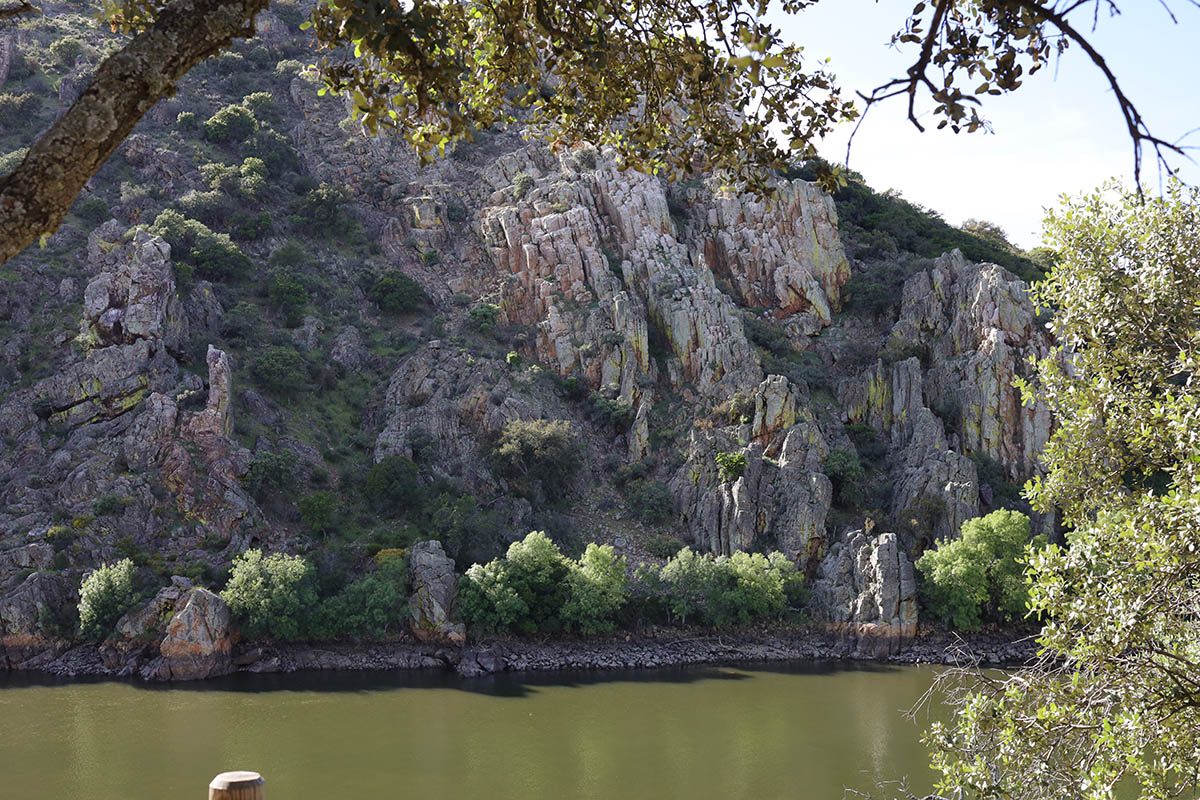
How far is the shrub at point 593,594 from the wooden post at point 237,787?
1149 inches

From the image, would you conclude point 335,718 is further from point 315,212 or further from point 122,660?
point 315,212

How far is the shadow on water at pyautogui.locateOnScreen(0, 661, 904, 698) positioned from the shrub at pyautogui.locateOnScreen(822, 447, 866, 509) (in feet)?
31.3

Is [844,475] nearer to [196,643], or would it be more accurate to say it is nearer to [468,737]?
[468,737]

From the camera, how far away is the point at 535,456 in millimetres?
38500

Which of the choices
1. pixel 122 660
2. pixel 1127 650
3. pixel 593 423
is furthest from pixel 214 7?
pixel 593 423

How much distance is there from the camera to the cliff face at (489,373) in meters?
33.7

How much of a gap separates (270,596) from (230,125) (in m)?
35.3

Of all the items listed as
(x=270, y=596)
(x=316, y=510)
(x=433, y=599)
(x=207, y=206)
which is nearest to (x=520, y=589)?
(x=433, y=599)

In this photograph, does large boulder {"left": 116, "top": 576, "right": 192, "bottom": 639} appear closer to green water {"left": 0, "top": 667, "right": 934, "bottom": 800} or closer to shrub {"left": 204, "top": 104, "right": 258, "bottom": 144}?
green water {"left": 0, "top": 667, "right": 934, "bottom": 800}

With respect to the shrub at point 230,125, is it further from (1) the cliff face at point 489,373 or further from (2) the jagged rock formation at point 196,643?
(2) the jagged rock formation at point 196,643

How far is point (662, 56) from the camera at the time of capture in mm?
4574

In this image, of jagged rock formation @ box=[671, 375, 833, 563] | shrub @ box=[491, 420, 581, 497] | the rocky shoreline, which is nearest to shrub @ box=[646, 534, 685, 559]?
jagged rock formation @ box=[671, 375, 833, 563]

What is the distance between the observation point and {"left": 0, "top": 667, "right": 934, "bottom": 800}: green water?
19.1 metres

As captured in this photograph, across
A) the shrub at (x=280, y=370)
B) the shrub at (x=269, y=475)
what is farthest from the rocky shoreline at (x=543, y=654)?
the shrub at (x=280, y=370)
